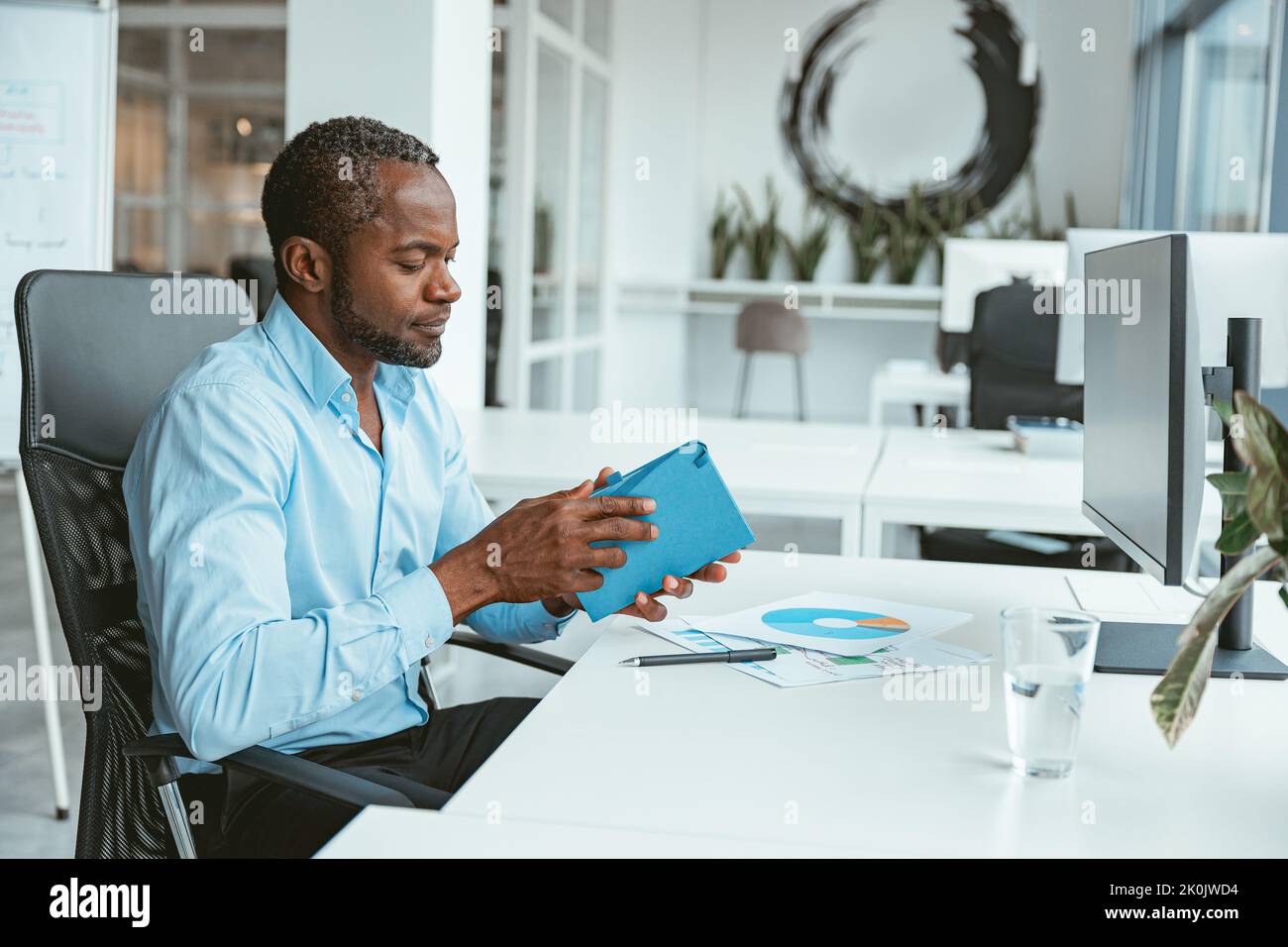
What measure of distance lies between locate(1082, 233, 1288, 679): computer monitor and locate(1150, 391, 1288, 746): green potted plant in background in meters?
0.31

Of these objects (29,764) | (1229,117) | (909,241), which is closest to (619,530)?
(29,764)

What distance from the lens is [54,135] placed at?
2.98m

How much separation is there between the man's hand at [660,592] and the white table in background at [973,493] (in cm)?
77

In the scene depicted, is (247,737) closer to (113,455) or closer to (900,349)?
(113,455)

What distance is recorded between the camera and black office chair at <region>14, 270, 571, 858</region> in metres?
1.31

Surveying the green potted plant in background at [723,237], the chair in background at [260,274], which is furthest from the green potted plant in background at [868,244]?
the chair in background at [260,274]

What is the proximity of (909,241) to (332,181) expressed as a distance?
6.42 m

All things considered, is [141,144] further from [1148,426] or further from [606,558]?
[1148,426]

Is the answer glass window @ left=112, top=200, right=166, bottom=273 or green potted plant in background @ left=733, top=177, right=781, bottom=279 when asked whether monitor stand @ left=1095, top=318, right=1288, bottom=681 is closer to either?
glass window @ left=112, top=200, right=166, bottom=273

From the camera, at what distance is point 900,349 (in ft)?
26.3

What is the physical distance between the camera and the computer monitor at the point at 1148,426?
1165 millimetres
